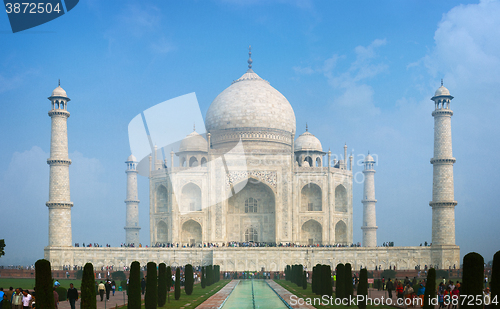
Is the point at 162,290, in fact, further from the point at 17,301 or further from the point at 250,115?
the point at 250,115

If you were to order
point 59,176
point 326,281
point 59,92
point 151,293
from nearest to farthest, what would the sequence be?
point 151,293, point 326,281, point 59,176, point 59,92

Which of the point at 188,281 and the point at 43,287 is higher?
the point at 43,287

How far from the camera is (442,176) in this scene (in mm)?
32625

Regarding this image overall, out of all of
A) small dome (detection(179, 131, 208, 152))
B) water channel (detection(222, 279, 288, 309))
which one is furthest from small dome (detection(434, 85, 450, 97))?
water channel (detection(222, 279, 288, 309))

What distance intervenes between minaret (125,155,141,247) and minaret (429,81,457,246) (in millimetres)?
22412

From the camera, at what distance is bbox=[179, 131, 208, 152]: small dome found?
3788 cm

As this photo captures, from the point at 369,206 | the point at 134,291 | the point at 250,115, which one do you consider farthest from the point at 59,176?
the point at 369,206

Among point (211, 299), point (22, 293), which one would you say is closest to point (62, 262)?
point (211, 299)

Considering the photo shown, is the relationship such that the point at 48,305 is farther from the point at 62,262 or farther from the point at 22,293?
the point at 62,262

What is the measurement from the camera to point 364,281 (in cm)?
1565

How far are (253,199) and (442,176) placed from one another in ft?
38.5

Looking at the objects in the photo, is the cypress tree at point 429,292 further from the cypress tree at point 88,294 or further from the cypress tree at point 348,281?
the cypress tree at point 88,294

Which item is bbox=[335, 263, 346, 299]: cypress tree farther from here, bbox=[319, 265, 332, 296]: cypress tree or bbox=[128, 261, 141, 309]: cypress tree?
bbox=[128, 261, 141, 309]: cypress tree

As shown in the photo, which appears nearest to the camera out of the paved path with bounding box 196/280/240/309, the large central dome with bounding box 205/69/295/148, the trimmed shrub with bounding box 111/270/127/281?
the paved path with bounding box 196/280/240/309
